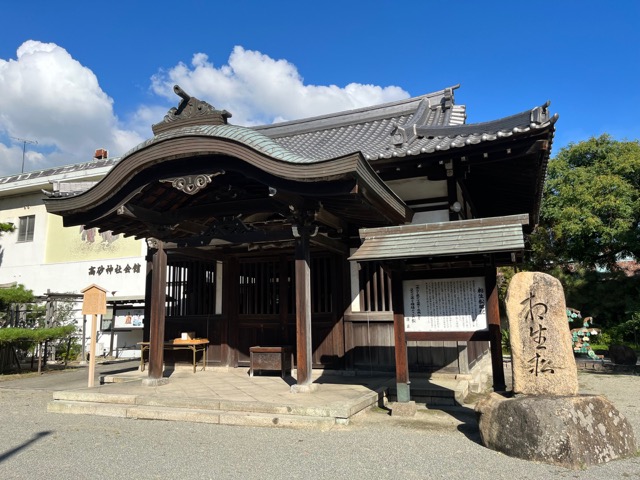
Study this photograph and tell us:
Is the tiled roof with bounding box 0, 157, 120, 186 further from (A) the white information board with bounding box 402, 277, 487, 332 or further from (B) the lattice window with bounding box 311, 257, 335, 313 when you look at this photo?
(A) the white information board with bounding box 402, 277, 487, 332

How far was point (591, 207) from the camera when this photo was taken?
61.5 feet

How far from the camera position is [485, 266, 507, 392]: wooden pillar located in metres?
6.25

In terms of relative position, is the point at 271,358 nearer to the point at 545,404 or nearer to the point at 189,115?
the point at 189,115

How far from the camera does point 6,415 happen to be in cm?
Result: 735

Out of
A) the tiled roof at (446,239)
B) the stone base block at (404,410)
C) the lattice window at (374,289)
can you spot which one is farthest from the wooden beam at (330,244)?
the stone base block at (404,410)

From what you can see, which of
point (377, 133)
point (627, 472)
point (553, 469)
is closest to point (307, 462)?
point (553, 469)

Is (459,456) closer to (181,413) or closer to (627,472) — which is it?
(627,472)

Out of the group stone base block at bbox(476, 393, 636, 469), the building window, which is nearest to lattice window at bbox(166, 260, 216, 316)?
stone base block at bbox(476, 393, 636, 469)

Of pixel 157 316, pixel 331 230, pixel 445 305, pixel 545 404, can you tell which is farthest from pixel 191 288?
pixel 545 404

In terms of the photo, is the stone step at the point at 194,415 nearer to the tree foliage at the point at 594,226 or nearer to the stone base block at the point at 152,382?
the stone base block at the point at 152,382

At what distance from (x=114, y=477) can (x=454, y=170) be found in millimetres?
6681

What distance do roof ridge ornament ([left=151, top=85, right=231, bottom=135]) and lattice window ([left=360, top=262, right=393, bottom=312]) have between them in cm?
401

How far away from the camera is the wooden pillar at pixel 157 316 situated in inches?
325

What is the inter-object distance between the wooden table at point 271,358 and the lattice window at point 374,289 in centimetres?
180
